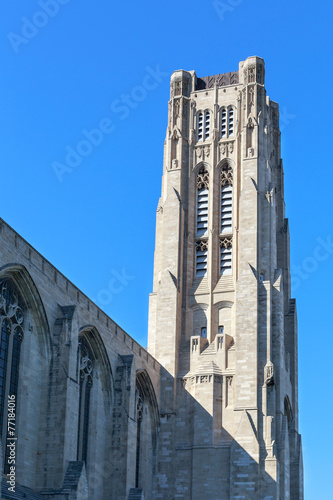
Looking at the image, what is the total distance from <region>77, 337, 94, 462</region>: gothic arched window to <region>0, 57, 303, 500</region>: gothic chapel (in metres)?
0.09

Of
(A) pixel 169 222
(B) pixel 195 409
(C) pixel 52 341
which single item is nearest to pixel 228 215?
(A) pixel 169 222

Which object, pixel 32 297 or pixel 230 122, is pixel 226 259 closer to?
pixel 230 122

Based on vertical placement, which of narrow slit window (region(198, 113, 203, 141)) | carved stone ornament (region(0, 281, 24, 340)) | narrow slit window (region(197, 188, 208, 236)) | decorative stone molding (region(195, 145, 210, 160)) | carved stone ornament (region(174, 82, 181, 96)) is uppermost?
carved stone ornament (region(174, 82, 181, 96))

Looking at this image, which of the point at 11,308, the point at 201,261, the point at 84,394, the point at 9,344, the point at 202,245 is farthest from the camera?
the point at 202,245

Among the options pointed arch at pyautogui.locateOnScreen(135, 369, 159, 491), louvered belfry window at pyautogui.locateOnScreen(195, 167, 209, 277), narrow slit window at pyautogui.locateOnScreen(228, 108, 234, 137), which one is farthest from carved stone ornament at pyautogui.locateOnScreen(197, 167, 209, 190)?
pointed arch at pyautogui.locateOnScreen(135, 369, 159, 491)

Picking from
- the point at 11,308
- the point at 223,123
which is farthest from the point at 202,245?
the point at 11,308

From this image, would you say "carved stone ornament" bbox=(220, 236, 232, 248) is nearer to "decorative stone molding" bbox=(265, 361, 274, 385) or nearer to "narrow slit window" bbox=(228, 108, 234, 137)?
"narrow slit window" bbox=(228, 108, 234, 137)

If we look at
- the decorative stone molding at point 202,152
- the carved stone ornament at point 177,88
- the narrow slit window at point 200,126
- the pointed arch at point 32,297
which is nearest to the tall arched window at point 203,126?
the narrow slit window at point 200,126

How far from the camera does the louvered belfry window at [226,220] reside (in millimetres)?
54438

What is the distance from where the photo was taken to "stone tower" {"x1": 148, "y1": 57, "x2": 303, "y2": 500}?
47969 mm

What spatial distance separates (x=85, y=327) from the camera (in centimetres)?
4106

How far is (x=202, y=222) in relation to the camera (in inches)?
2205

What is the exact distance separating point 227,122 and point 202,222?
716 centimetres

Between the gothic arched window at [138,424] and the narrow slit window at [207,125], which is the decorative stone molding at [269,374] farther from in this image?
the narrow slit window at [207,125]
